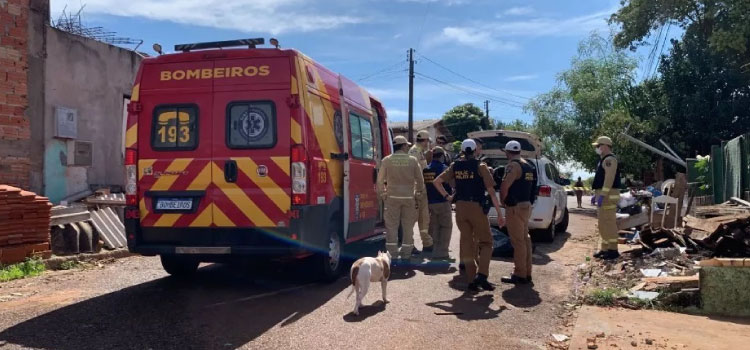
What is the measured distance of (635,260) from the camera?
802cm

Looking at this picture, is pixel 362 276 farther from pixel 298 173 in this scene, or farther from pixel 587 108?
pixel 587 108

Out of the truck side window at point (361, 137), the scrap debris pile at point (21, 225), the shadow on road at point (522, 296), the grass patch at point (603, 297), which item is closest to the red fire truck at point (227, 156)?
the truck side window at point (361, 137)

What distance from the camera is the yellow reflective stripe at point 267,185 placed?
6230 millimetres

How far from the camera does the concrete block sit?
18.5ft

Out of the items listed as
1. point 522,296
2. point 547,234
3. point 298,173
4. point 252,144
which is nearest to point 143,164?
point 252,144

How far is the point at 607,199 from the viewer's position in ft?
28.6

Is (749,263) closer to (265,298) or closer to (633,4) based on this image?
(265,298)

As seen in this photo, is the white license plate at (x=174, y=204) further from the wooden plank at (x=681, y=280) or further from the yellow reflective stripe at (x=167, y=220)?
the wooden plank at (x=681, y=280)

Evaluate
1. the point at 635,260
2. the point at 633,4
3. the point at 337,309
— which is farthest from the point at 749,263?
the point at 633,4

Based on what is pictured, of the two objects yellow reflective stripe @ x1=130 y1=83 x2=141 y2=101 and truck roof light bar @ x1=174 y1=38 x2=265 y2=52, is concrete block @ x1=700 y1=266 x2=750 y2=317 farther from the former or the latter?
yellow reflective stripe @ x1=130 y1=83 x2=141 y2=101

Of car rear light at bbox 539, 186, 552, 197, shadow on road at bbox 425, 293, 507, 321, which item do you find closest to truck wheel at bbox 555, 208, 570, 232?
car rear light at bbox 539, 186, 552, 197

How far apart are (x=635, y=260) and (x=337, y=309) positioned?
4.45 metres

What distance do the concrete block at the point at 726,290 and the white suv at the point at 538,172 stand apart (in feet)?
14.8

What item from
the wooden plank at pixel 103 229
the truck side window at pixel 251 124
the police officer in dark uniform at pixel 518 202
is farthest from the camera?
the wooden plank at pixel 103 229
